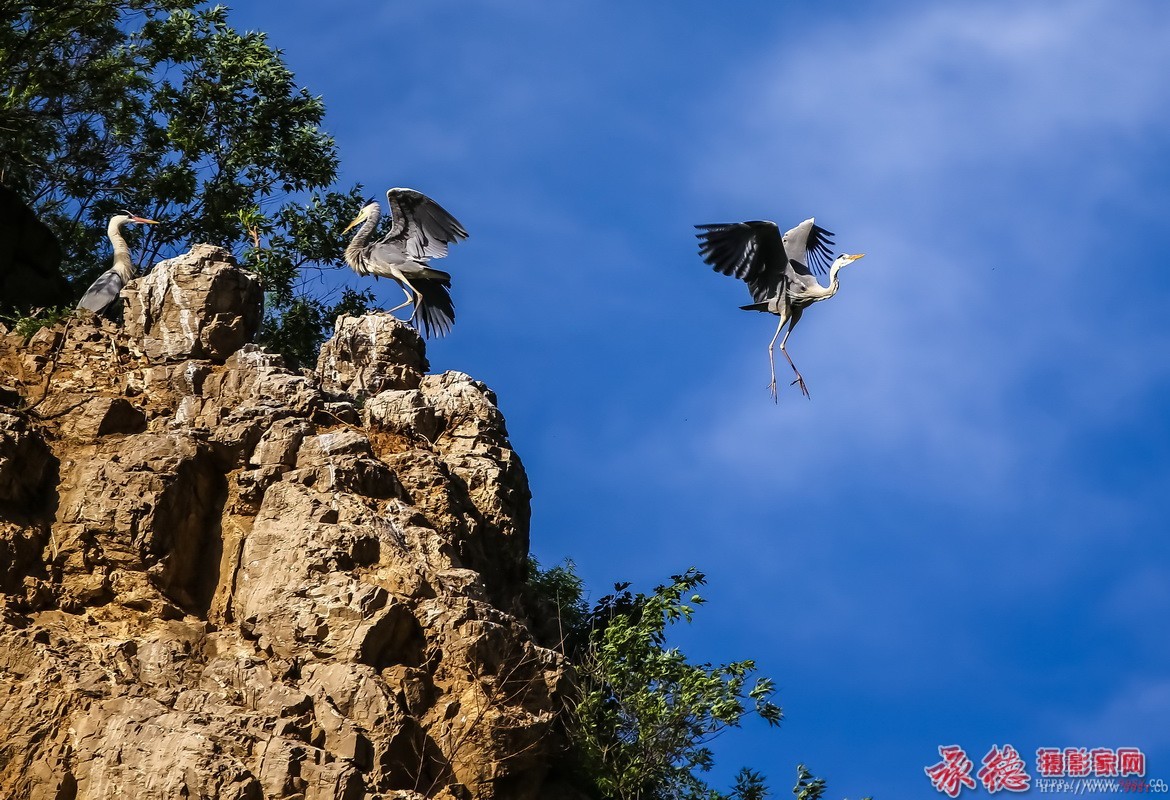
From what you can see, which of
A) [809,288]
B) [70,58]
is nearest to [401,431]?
[809,288]

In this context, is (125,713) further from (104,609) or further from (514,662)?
(514,662)

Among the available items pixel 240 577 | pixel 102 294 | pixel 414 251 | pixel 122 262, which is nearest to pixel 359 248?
pixel 414 251

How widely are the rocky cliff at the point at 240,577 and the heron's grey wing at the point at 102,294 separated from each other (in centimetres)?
154

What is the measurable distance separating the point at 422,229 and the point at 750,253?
11.7 feet

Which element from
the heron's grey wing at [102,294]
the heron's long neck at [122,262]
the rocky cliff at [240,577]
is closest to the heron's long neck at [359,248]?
the heron's long neck at [122,262]

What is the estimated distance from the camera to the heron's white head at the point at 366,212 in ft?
59.0

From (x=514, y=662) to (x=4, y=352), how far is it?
488 centimetres

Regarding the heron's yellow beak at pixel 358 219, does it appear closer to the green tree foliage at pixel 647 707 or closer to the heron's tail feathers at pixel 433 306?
the heron's tail feathers at pixel 433 306

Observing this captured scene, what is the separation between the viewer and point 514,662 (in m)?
11.0

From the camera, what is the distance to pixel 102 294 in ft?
48.4

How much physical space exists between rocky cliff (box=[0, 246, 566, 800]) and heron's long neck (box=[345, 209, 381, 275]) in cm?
437

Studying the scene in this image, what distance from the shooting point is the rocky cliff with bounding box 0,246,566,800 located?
9.70 metres

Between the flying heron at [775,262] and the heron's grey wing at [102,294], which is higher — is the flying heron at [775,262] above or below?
above

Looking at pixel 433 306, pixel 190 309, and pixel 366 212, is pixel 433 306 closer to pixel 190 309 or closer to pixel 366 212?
pixel 366 212
